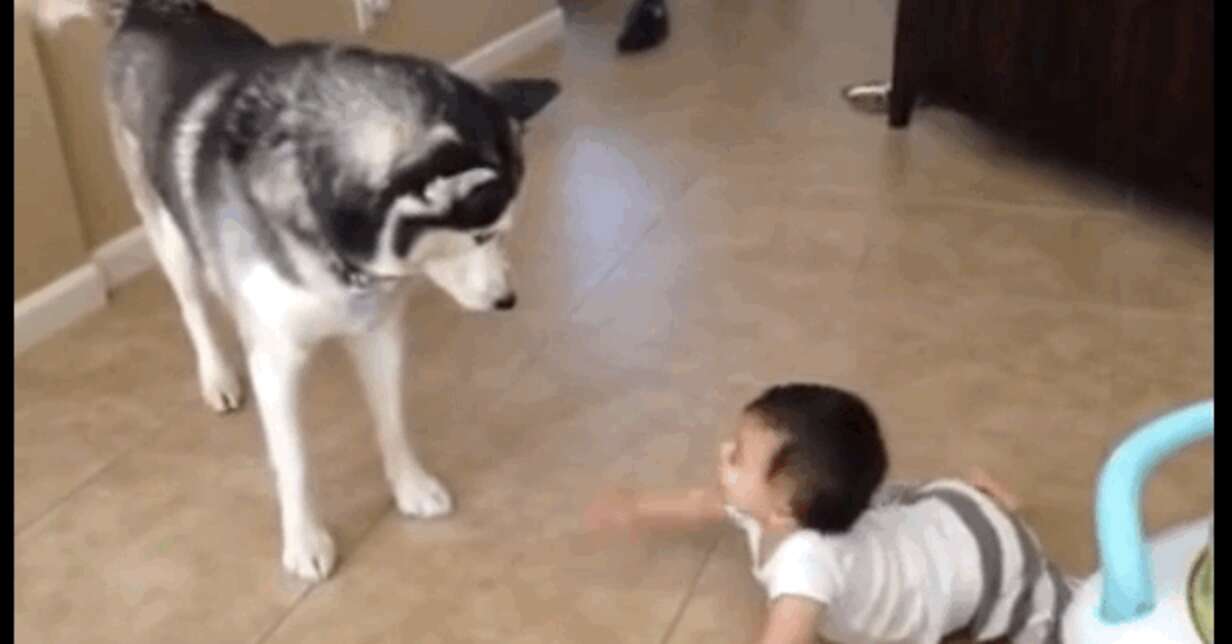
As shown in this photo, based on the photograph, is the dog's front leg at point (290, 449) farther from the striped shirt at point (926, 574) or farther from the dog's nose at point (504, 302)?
the striped shirt at point (926, 574)

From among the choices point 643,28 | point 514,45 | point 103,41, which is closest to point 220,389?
point 103,41

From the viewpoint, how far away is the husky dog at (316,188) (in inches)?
52.4

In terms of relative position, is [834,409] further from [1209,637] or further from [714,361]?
[714,361]

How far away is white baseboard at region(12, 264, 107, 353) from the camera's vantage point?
225 centimetres

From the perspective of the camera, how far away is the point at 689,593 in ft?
5.37

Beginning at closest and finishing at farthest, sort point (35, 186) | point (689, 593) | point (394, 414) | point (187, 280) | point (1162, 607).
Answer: point (1162, 607)
point (689, 593)
point (394, 414)
point (187, 280)
point (35, 186)

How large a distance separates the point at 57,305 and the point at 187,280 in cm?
43

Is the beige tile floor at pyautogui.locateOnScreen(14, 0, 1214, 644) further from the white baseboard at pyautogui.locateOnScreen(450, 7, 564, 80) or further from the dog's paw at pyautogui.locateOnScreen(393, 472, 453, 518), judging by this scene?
the white baseboard at pyautogui.locateOnScreen(450, 7, 564, 80)

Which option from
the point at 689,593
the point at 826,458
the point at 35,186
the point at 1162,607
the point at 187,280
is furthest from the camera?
the point at 35,186

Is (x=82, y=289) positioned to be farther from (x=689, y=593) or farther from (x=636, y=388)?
(x=689, y=593)

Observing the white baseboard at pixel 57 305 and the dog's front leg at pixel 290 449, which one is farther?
the white baseboard at pixel 57 305

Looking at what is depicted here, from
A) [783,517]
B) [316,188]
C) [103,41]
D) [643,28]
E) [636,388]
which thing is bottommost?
[643,28]

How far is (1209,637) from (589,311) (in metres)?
1.22

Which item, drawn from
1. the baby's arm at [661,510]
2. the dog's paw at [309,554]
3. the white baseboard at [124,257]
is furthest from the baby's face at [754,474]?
the white baseboard at [124,257]
